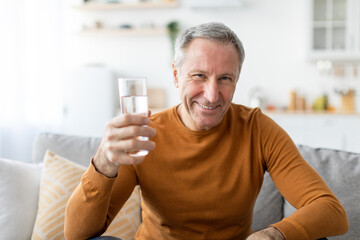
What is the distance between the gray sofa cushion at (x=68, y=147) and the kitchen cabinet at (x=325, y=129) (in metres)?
2.48

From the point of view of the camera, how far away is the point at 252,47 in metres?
4.27

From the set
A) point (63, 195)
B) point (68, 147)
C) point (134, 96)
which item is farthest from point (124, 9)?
point (134, 96)

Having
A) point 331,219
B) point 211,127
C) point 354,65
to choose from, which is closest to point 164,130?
point 211,127

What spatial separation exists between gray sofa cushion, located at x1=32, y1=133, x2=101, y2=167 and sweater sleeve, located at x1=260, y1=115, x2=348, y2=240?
911mm

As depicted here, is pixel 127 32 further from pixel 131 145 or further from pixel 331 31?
pixel 131 145

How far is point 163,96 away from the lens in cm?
440

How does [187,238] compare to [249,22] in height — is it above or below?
below

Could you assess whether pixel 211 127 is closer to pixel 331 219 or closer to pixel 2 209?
pixel 331 219

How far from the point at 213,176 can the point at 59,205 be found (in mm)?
678

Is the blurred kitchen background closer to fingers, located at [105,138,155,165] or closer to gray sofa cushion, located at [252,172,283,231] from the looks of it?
gray sofa cushion, located at [252,172,283,231]

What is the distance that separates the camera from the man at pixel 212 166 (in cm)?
121

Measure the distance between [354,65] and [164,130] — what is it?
3540 millimetres

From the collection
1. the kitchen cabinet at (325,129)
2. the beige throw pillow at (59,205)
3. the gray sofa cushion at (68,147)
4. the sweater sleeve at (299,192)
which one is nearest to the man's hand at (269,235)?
the sweater sleeve at (299,192)

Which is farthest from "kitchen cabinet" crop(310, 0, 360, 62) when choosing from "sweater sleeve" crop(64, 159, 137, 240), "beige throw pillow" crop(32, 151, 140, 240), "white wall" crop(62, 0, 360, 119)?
"sweater sleeve" crop(64, 159, 137, 240)
